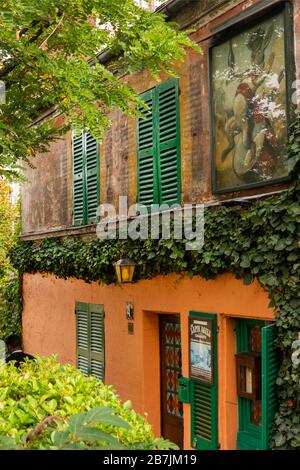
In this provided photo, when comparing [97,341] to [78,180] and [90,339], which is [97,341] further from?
[78,180]

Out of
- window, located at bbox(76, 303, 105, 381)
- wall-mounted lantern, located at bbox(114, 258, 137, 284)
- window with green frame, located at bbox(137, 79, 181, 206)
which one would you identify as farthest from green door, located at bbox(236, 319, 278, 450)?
window, located at bbox(76, 303, 105, 381)

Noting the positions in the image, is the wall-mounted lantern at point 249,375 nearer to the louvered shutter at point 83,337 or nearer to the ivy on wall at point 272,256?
the ivy on wall at point 272,256

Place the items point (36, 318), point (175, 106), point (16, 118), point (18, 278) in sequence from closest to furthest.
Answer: point (16, 118)
point (175, 106)
point (36, 318)
point (18, 278)

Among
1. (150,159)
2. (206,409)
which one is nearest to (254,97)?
(150,159)

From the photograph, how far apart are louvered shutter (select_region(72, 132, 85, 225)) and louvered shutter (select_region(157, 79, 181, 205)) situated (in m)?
2.72

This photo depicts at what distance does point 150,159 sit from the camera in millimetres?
7785

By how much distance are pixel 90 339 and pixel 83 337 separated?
0.33 meters

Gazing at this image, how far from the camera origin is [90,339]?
31.1 ft

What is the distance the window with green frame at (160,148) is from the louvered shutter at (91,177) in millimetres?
1571

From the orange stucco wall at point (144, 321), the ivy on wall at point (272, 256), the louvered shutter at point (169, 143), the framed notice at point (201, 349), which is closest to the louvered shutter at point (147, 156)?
the louvered shutter at point (169, 143)

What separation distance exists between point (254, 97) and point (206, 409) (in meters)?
3.91

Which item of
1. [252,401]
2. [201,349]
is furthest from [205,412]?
[201,349]

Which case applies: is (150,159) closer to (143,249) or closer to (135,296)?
(143,249)

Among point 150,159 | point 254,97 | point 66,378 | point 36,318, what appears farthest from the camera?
point 36,318
